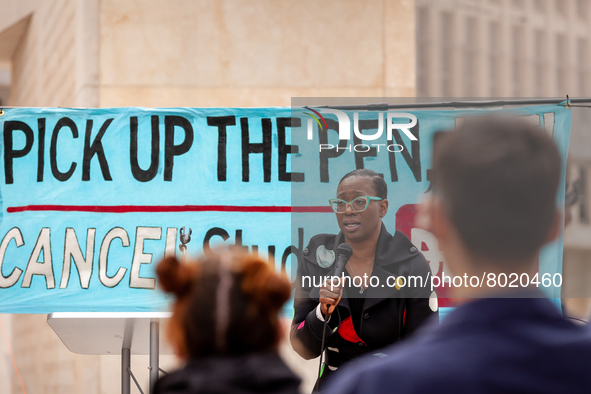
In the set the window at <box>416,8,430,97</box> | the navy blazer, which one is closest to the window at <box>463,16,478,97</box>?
the window at <box>416,8,430,97</box>

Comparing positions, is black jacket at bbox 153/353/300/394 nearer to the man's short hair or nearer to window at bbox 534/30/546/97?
the man's short hair

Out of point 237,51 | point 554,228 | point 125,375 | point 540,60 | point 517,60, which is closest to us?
point 554,228

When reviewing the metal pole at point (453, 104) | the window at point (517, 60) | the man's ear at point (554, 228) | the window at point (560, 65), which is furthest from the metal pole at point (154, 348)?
the window at point (560, 65)

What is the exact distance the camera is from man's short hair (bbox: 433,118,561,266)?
867mm

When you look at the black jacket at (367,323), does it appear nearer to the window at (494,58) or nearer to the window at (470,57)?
the window at (470,57)

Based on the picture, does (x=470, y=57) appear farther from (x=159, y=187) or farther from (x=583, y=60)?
(x=159, y=187)

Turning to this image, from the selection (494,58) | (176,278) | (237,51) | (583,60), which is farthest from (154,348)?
(583,60)

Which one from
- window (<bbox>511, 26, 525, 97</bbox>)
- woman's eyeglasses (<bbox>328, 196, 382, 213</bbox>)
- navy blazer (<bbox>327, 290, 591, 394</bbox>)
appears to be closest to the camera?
navy blazer (<bbox>327, 290, 591, 394</bbox>)

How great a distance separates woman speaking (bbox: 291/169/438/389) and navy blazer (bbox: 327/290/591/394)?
1649 mm

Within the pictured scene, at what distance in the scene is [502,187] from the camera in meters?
0.87

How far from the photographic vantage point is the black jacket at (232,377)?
47.7 inches

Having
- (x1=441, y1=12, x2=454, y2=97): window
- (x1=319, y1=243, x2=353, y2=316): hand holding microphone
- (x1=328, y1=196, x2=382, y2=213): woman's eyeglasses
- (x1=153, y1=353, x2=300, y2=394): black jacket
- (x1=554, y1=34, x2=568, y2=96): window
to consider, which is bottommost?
(x1=319, y1=243, x2=353, y2=316): hand holding microphone

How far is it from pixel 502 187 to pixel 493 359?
0.22m

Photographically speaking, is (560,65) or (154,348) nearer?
(154,348)
